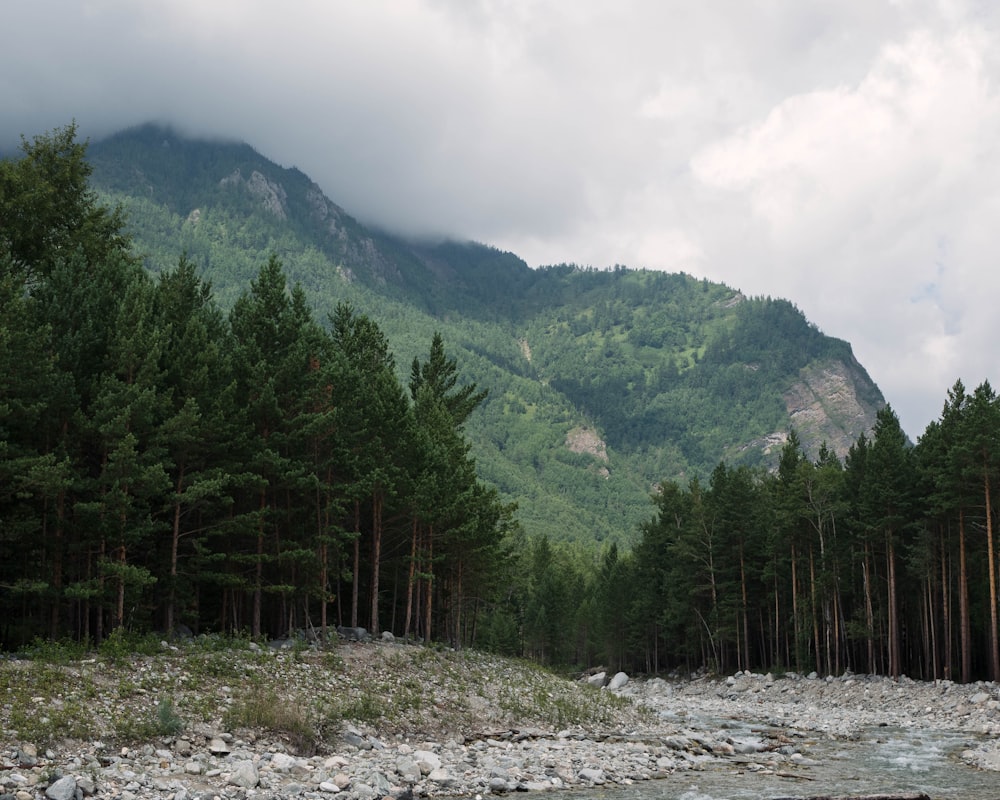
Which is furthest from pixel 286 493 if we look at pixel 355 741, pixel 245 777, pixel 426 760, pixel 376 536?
pixel 245 777

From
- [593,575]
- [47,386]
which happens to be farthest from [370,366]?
[593,575]

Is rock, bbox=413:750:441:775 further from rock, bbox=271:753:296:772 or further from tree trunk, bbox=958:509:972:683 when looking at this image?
tree trunk, bbox=958:509:972:683

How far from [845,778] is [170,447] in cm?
2386

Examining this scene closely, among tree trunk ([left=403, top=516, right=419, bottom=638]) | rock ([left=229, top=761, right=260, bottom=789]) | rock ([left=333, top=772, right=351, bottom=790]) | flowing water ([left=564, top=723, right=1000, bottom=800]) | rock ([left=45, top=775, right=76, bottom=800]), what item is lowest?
flowing water ([left=564, top=723, right=1000, bottom=800])

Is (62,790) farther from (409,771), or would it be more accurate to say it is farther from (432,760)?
(432,760)

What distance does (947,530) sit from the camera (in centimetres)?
4772

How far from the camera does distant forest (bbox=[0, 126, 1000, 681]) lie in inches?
1053

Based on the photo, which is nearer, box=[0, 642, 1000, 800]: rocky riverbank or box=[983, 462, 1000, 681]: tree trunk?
box=[0, 642, 1000, 800]: rocky riverbank

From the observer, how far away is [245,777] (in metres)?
17.7

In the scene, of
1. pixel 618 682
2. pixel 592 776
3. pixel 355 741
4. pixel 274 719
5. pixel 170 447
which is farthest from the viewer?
pixel 618 682

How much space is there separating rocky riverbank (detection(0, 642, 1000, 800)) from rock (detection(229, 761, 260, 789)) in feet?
0.14

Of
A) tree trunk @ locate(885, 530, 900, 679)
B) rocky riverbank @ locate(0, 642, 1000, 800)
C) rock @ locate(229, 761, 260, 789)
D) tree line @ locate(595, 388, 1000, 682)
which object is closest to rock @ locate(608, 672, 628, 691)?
tree line @ locate(595, 388, 1000, 682)

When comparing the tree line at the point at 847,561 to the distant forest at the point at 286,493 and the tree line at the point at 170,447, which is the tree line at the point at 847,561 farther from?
the tree line at the point at 170,447

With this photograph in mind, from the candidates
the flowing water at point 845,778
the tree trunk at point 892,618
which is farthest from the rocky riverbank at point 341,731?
the tree trunk at point 892,618
